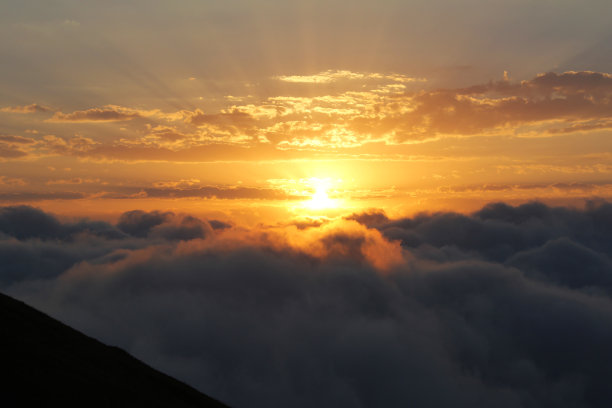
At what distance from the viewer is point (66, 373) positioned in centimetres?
4656

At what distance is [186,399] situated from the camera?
6994cm

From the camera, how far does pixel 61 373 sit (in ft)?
150

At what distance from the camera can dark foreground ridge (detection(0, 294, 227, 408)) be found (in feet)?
131

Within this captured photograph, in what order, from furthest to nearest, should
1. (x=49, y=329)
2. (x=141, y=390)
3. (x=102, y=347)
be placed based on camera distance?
(x=102, y=347)
(x=49, y=329)
(x=141, y=390)

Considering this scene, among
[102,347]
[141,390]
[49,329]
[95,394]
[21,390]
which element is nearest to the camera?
[21,390]

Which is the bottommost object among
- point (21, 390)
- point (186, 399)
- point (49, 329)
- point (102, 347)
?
point (186, 399)

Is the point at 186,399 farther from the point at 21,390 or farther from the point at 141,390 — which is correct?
the point at 21,390

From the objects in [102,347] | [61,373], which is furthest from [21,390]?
[102,347]

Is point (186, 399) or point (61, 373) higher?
point (61, 373)

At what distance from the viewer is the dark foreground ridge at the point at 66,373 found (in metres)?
40.0

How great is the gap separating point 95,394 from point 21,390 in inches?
327

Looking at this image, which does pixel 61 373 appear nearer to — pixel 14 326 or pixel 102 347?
pixel 14 326

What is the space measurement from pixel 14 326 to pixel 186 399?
2696cm

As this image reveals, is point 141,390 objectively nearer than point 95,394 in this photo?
No
